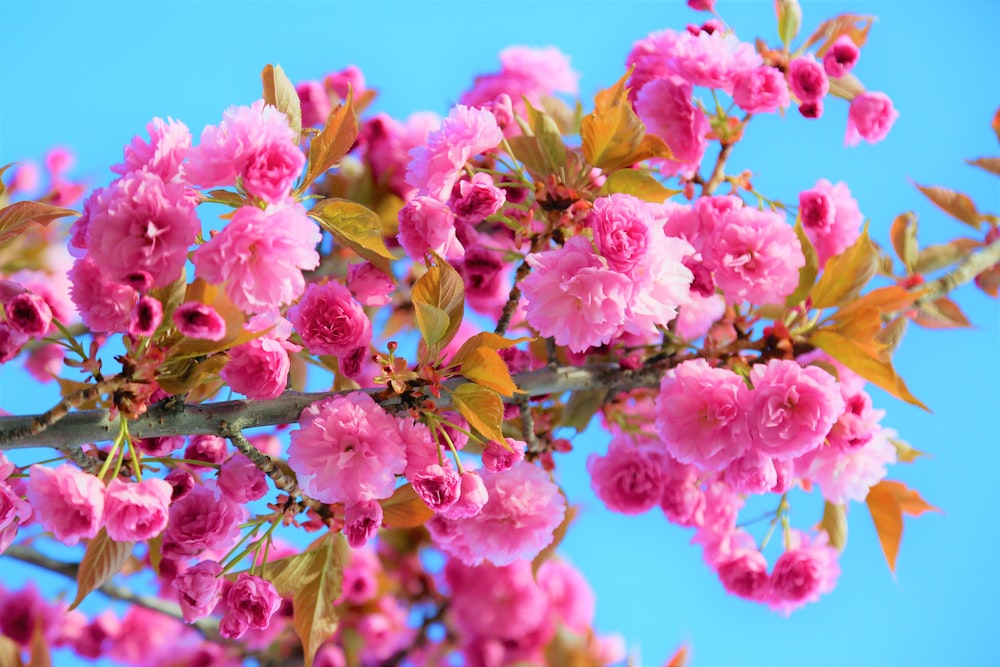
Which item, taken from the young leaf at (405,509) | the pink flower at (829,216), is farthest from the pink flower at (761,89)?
the young leaf at (405,509)

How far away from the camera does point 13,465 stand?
2.75 feet

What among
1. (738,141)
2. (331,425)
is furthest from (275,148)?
(738,141)

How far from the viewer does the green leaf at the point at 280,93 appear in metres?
0.92

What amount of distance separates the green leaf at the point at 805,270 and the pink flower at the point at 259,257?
0.64m

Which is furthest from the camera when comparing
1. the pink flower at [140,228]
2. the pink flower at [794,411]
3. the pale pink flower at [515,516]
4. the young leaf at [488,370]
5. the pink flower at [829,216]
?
the pink flower at [829,216]

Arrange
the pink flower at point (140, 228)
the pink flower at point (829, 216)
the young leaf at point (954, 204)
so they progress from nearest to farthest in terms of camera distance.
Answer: the pink flower at point (140, 228) < the pink flower at point (829, 216) < the young leaf at point (954, 204)

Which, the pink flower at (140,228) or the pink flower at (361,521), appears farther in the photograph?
the pink flower at (361,521)

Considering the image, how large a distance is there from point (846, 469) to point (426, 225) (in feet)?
2.10

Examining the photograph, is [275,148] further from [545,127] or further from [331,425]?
[545,127]

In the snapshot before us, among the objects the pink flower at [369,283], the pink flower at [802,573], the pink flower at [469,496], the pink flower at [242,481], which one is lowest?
the pink flower at [802,573]

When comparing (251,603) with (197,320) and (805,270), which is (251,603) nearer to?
(197,320)

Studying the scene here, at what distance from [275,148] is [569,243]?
0.33 meters

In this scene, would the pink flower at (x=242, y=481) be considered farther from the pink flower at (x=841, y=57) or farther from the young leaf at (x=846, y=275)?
the pink flower at (x=841, y=57)

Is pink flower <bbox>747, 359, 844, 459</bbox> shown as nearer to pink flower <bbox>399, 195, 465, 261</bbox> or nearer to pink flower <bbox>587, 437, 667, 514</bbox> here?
pink flower <bbox>587, 437, 667, 514</bbox>
